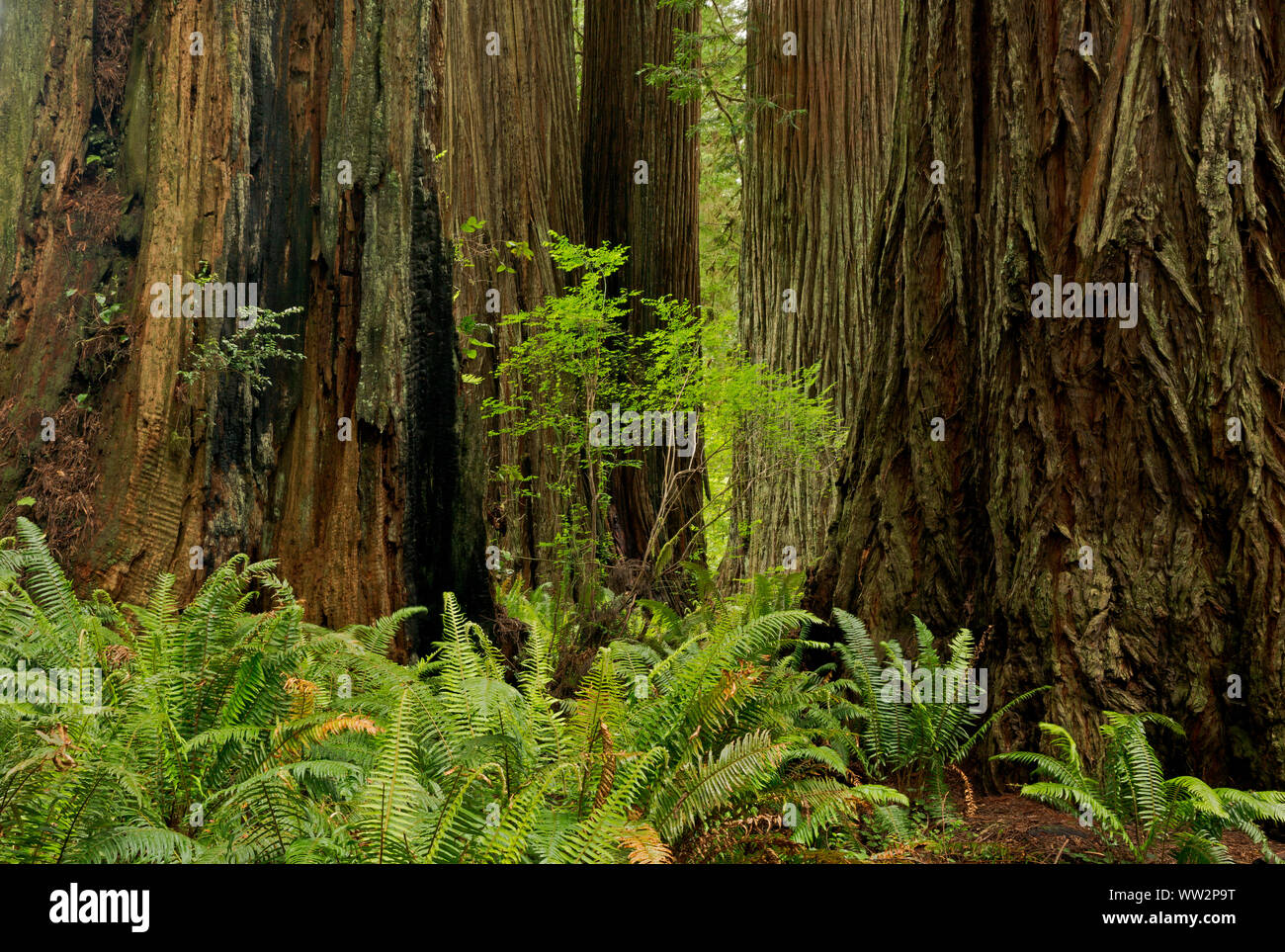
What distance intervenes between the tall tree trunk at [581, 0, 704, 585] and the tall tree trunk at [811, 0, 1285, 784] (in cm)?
587

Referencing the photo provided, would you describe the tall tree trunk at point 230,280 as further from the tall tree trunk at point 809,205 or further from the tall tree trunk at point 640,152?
the tall tree trunk at point 640,152

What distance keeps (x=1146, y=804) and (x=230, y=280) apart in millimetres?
4175

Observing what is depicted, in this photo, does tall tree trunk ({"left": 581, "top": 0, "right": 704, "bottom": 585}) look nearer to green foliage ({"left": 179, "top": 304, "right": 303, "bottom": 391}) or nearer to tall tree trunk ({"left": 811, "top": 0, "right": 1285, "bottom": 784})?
green foliage ({"left": 179, "top": 304, "right": 303, "bottom": 391})

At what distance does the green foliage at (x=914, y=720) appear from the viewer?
133 inches

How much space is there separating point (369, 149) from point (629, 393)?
9.06ft

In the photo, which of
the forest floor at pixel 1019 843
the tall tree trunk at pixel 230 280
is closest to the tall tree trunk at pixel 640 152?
the tall tree trunk at pixel 230 280

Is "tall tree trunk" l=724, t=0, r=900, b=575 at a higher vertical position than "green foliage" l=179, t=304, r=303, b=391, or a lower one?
higher

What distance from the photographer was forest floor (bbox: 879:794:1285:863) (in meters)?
2.78

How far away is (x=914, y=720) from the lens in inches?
137

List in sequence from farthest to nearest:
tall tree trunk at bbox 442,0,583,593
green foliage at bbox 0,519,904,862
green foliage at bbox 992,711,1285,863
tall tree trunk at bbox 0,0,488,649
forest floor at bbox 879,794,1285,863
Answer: tall tree trunk at bbox 442,0,583,593, tall tree trunk at bbox 0,0,488,649, forest floor at bbox 879,794,1285,863, green foliage at bbox 992,711,1285,863, green foliage at bbox 0,519,904,862

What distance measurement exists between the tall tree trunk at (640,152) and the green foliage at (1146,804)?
7.19 metres

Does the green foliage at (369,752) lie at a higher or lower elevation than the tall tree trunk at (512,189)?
lower

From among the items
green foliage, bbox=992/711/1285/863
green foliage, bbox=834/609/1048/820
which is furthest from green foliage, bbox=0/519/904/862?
green foliage, bbox=992/711/1285/863

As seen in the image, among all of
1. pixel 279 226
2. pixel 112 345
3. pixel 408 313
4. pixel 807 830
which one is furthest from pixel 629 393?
pixel 807 830
